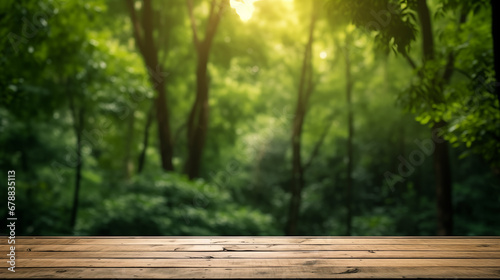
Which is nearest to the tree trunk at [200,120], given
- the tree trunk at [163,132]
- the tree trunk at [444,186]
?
the tree trunk at [163,132]

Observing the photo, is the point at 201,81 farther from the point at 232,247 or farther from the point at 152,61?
the point at 232,247

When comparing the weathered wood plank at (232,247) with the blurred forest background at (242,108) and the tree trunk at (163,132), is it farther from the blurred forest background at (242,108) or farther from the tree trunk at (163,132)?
the tree trunk at (163,132)

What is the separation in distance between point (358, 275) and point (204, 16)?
12215 millimetres

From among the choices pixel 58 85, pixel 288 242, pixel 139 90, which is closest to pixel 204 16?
pixel 139 90

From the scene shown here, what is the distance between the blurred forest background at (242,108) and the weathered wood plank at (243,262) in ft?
5.81

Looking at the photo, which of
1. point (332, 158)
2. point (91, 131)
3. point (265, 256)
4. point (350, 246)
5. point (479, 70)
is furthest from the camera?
point (332, 158)

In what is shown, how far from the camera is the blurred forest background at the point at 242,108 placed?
5.09m

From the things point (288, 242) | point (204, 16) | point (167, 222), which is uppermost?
point (204, 16)

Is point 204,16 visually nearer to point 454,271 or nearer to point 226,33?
point 226,33

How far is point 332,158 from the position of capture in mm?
20625

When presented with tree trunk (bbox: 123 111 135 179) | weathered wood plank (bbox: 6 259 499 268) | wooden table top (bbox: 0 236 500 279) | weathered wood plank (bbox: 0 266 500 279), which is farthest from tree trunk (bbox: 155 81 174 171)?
weathered wood plank (bbox: 0 266 500 279)

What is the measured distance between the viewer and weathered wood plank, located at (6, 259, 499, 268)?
8.56 feet

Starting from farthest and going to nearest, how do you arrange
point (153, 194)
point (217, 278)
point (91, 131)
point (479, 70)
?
point (91, 131)
point (153, 194)
point (479, 70)
point (217, 278)

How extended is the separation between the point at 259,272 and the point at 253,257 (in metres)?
0.38
